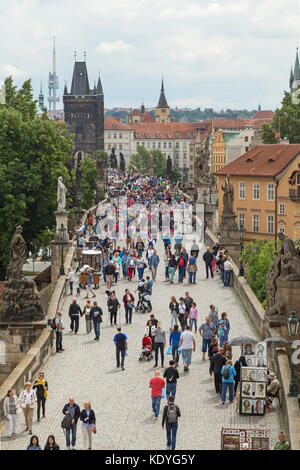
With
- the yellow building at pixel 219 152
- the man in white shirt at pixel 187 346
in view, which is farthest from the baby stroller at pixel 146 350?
the yellow building at pixel 219 152

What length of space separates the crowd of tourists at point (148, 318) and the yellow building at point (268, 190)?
21972 mm

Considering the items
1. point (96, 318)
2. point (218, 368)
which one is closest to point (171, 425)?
point (218, 368)

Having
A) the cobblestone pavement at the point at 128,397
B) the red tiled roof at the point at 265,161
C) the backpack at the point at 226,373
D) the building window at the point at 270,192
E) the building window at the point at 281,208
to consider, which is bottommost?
the cobblestone pavement at the point at 128,397

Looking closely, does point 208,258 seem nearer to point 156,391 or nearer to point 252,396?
point 252,396

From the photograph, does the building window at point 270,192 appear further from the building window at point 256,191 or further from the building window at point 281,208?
the building window at point 256,191

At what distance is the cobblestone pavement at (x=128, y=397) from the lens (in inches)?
680

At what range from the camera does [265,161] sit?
73312 millimetres

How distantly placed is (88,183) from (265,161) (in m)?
16.5

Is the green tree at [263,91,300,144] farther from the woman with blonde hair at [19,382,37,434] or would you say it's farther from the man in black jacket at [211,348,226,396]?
the woman with blonde hair at [19,382,37,434]

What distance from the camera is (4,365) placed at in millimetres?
24469

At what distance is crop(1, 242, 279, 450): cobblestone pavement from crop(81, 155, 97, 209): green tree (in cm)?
5096

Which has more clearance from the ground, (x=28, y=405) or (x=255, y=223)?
(x=28, y=405)

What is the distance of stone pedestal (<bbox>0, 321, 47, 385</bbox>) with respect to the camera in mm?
24266

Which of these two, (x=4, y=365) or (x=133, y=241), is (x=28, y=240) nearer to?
(x=133, y=241)
